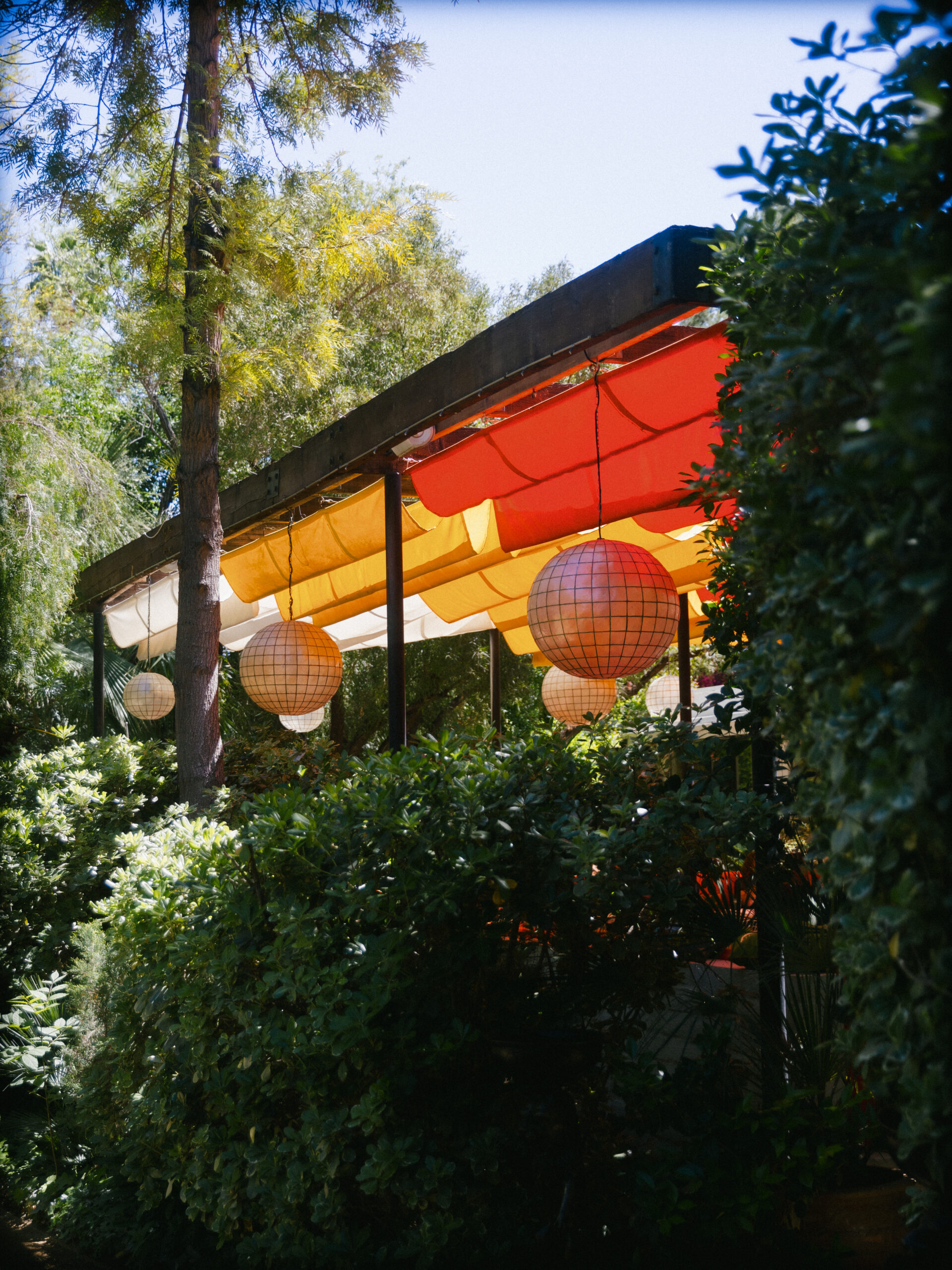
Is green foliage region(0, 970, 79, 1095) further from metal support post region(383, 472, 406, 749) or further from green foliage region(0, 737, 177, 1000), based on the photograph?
metal support post region(383, 472, 406, 749)

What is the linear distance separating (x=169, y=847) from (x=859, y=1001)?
2.88 m

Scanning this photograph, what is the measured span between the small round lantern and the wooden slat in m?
1.98

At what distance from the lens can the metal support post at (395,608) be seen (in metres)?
4.14

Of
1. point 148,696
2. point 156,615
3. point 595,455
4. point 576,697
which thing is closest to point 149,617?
point 156,615

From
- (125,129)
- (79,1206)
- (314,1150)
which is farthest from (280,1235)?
(125,129)

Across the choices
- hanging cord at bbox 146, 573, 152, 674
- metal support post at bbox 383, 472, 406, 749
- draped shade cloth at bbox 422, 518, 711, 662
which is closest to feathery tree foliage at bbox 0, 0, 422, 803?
metal support post at bbox 383, 472, 406, 749

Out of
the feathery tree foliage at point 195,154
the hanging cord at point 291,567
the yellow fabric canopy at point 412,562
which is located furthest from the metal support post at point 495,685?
the feathery tree foliage at point 195,154

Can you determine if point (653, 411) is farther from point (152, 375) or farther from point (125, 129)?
point (125, 129)

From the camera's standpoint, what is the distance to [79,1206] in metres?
3.37

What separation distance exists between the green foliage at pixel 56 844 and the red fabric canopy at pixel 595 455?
2670 millimetres

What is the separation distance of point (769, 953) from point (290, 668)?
8.85ft

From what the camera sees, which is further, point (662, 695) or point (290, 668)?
point (662, 695)

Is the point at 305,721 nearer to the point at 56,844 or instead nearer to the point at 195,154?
the point at 56,844

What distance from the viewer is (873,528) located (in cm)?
105
